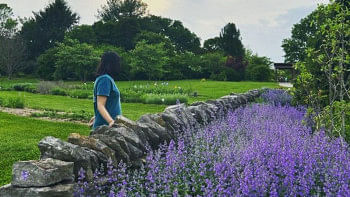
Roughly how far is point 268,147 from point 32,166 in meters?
3.02

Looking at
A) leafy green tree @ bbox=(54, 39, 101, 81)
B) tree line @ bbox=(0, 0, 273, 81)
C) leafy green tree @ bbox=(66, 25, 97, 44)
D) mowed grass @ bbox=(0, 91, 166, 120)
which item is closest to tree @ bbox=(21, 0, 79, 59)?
tree line @ bbox=(0, 0, 273, 81)

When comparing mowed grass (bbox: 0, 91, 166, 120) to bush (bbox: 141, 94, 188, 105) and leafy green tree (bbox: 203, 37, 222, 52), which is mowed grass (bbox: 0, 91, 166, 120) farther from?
leafy green tree (bbox: 203, 37, 222, 52)

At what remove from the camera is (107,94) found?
463 cm

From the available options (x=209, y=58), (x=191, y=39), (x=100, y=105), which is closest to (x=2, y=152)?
(x=100, y=105)

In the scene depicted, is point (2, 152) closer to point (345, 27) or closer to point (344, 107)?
point (344, 107)

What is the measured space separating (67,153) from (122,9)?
58839 millimetres

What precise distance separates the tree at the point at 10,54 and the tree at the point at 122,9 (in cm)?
2064

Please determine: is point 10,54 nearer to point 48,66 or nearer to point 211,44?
point 48,66

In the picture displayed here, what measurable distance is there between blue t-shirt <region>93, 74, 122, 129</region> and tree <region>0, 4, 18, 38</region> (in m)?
43.3

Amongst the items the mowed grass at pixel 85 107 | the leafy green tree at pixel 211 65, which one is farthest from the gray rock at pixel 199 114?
the leafy green tree at pixel 211 65

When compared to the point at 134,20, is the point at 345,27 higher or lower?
lower

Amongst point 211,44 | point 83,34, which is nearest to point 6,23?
point 83,34

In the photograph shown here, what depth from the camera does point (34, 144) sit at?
283 inches

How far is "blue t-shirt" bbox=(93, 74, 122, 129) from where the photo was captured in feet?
15.2
